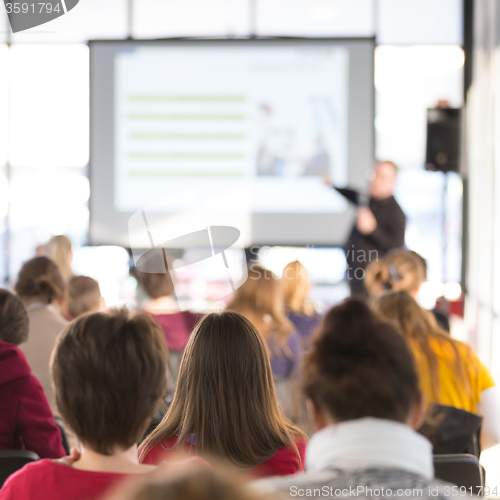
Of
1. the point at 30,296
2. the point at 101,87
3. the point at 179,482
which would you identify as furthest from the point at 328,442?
the point at 101,87

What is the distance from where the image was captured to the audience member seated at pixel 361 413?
0.75m

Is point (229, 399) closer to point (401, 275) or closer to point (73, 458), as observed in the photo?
point (73, 458)

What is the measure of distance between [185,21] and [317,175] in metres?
2.29

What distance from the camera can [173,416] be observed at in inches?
57.7

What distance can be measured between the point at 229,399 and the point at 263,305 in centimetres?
157

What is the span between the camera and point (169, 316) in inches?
128

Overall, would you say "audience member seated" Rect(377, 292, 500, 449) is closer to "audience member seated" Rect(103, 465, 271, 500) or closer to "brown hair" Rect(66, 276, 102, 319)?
"brown hair" Rect(66, 276, 102, 319)

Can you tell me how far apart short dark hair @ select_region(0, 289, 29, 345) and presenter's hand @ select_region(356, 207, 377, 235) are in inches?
156

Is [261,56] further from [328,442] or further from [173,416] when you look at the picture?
[328,442]

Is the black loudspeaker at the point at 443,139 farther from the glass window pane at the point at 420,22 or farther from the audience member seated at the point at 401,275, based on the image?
the audience member seated at the point at 401,275

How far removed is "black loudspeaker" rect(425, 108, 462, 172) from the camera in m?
5.68

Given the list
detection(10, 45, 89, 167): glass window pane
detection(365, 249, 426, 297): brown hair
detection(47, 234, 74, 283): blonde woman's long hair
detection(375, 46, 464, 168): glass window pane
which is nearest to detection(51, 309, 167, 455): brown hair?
detection(365, 249, 426, 297): brown hair

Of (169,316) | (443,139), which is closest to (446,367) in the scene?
(169,316)

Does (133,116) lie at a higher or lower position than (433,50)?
lower
